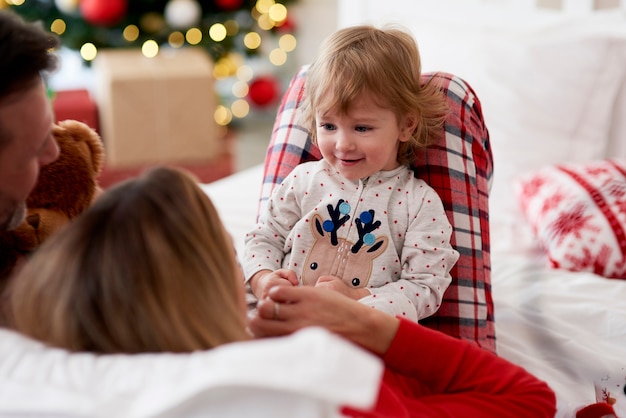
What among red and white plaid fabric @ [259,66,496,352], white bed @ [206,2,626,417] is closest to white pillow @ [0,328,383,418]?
red and white plaid fabric @ [259,66,496,352]

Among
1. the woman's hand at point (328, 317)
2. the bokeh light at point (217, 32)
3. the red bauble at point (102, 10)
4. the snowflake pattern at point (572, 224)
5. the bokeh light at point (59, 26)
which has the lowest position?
the snowflake pattern at point (572, 224)

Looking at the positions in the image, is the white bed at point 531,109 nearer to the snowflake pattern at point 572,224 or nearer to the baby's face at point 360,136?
the snowflake pattern at point 572,224

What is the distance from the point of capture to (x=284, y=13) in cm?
420

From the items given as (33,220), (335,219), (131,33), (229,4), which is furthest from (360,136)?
(131,33)

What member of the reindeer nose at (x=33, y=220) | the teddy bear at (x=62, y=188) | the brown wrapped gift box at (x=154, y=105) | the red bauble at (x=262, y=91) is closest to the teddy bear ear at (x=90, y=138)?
the teddy bear at (x=62, y=188)

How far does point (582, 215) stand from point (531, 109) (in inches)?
17.9

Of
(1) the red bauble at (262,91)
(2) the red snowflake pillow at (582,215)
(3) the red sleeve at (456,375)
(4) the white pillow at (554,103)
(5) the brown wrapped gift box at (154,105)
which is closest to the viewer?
(3) the red sleeve at (456,375)

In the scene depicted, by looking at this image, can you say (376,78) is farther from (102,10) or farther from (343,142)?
(102,10)

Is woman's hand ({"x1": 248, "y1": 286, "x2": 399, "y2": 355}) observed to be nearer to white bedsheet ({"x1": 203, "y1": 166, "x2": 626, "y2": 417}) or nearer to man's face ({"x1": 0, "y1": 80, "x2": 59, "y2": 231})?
man's face ({"x1": 0, "y1": 80, "x2": 59, "y2": 231})

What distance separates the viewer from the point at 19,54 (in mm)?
944

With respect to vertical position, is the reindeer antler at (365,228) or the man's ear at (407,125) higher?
the man's ear at (407,125)

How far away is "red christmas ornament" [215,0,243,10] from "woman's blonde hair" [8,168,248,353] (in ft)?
10.8

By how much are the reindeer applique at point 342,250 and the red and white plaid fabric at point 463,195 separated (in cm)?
18

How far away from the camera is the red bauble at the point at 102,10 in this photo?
144 inches
